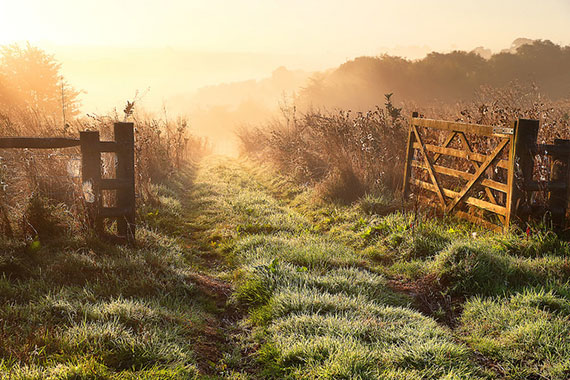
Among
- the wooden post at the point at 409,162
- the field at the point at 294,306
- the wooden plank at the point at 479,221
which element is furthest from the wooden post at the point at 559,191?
the wooden post at the point at 409,162

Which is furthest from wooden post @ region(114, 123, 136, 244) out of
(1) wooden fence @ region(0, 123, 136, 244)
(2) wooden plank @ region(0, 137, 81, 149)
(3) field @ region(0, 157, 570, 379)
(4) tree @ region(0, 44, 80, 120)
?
(4) tree @ region(0, 44, 80, 120)

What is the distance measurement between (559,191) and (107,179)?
6.49 meters

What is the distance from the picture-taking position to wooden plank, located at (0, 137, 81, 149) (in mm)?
5109

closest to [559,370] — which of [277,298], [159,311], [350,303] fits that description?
[350,303]

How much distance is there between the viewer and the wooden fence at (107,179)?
5.45m

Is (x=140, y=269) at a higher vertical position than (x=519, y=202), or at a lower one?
lower

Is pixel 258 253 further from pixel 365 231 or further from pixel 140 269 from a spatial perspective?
pixel 365 231

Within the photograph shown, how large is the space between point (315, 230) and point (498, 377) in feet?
14.6

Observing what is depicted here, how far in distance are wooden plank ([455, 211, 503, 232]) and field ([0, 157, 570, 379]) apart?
0.21 meters

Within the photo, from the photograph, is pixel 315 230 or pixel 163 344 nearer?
pixel 163 344

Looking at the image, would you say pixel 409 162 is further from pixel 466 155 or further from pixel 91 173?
pixel 91 173

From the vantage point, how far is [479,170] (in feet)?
21.7

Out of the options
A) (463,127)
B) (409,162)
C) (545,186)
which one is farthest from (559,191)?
(409,162)

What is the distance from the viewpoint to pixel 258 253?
5.86m
